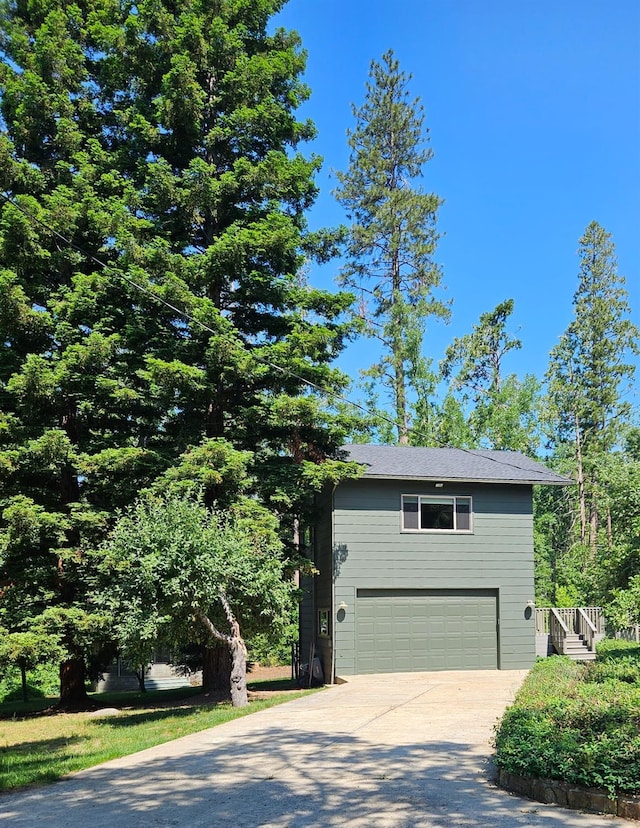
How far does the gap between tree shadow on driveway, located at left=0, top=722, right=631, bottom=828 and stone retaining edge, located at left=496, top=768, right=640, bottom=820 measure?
0.14 metres

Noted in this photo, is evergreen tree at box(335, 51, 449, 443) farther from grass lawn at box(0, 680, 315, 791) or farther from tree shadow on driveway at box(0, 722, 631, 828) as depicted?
tree shadow on driveway at box(0, 722, 631, 828)

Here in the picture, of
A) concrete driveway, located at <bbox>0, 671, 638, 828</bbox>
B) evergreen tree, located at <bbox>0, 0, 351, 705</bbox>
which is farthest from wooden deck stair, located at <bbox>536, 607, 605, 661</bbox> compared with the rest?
concrete driveway, located at <bbox>0, 671, 638, 828</bbox>

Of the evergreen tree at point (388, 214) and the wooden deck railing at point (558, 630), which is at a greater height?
the evergreen tree at point (388, 214)

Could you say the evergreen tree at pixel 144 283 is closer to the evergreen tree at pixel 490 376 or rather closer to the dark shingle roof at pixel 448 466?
the dark shingle roof at pixel 448 466

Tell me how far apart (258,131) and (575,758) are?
15418 mm

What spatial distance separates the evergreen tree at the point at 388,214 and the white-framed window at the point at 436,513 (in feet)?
42.9

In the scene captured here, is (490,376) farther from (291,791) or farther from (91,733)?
(291,791)

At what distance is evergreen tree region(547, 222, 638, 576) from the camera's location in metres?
35.2

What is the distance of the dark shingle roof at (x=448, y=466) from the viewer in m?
17.6

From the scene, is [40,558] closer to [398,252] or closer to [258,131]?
[258,131]

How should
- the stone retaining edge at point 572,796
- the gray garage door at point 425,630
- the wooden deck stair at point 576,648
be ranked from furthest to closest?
the wooden deck stair at point 576,648
the gray garage door at point 425,630
the stone retaining edge at point 572,796

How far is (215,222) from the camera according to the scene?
1705cm

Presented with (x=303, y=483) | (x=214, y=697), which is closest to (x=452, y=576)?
(x=303, y=483)

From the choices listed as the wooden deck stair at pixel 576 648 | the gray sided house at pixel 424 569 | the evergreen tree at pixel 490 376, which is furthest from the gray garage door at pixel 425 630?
the evergreen tree at pixel 490 376
